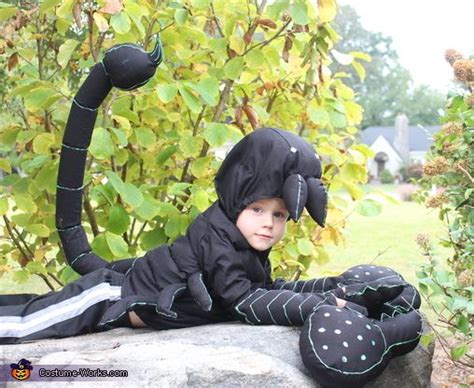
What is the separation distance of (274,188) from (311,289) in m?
0.43

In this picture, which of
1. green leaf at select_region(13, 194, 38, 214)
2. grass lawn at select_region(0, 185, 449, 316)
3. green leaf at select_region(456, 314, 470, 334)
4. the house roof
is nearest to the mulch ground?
grass lawn at select_region(0, 185, 449, 316)

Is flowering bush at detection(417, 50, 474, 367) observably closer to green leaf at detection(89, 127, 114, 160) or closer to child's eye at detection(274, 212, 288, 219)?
child's eye at detection(274, 212, 288, 219)

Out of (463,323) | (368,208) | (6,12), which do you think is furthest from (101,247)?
(463,323)

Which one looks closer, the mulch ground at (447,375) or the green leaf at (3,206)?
the green leaf at (3,206)

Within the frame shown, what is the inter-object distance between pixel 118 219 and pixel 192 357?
0.94 meters

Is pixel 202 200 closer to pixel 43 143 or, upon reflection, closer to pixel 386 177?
pixel 43 143

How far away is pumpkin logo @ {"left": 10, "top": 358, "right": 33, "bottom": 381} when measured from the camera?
1895 mm

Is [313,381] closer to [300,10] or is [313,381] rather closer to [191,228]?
[191,228]

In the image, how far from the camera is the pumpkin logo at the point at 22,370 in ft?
6.22

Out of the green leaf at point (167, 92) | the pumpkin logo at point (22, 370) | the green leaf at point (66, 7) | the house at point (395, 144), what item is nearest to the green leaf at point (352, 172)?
the green leaf at point (167, 92)

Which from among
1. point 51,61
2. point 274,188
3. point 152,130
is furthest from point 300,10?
point 51,61

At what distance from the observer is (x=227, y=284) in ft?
7.04

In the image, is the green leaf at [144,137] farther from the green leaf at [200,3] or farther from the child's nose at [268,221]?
the child's nose at [268,221]

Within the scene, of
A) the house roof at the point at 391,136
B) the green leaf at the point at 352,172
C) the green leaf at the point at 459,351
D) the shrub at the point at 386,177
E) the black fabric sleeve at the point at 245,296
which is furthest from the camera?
the house roof at the point at 391,136
